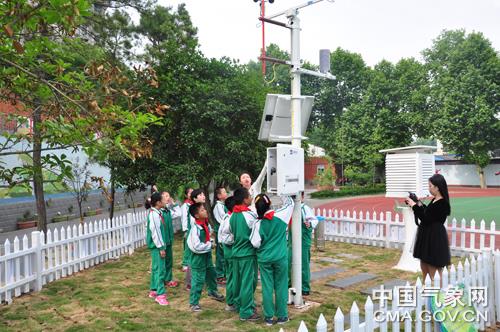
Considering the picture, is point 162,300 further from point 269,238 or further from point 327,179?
point 327,179

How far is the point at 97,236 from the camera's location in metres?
8.31

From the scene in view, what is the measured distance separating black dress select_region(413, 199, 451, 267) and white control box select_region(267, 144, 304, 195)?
1.64 meters

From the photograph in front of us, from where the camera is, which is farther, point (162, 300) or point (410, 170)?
point (410, 170)

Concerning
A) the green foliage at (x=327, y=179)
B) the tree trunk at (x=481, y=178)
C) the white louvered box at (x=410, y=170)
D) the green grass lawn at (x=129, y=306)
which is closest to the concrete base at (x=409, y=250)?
the green grass lawn at (x=129, y=306)

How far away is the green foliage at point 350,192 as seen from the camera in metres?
28.1

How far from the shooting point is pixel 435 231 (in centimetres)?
500

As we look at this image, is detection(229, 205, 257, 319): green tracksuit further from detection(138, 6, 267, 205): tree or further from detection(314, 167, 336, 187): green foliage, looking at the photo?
detection(314, 167, 336, 187): green foliage

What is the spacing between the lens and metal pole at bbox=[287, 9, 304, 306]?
17.4ft

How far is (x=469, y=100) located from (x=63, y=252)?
30.7 meters

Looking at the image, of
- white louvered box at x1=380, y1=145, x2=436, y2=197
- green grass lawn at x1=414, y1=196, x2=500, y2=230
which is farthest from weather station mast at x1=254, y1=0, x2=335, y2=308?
green grass lawn at x1=414, y1=196, x2=500, y2=230

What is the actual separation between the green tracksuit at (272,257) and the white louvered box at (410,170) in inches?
126

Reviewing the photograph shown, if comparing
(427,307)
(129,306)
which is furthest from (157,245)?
(427,307)

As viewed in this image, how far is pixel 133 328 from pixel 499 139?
107ft

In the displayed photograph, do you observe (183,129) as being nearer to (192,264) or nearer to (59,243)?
(59,243)
